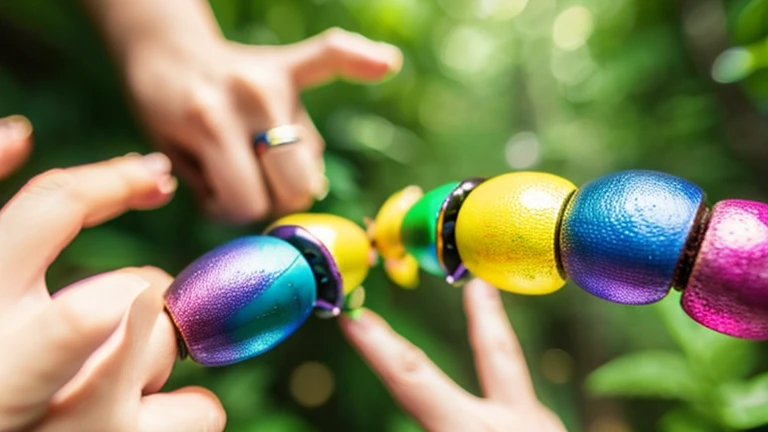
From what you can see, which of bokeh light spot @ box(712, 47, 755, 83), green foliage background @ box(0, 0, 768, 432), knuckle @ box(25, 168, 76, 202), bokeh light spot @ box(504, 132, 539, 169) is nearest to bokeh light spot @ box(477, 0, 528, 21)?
green foliage background @ box(0, 0, 768, 432)

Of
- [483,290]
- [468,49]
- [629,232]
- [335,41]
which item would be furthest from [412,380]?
[468,49]

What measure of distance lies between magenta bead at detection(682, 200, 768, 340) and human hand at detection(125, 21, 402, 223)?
1.18 ft

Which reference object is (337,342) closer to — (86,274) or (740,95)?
(86,274)

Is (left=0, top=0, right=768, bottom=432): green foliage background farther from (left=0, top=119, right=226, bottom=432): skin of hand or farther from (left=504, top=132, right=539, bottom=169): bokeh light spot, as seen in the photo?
(left=0, top=119, right=226, bottom=432): skin of hand

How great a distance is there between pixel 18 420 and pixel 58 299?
0.07 meters

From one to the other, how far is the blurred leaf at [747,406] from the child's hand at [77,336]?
1.44 ft

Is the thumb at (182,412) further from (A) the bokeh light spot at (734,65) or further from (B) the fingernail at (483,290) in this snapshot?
(A) the bokeh light spot at (734,65)

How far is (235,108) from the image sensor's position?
60 cm

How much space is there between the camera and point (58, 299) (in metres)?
0.33

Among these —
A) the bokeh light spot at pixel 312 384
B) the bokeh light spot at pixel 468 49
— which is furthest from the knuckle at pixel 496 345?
the bokeh light spot at pixel 468 49

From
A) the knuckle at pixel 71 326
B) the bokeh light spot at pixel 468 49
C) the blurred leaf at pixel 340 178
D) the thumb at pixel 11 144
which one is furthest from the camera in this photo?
the bokeh light spot at pixel 468 49

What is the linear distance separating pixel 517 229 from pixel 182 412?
9.8 inches

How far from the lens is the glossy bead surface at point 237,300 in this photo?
0.40m

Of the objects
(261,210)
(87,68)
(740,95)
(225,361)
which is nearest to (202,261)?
(225,361)
